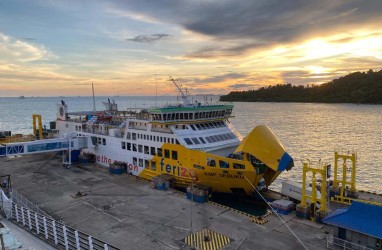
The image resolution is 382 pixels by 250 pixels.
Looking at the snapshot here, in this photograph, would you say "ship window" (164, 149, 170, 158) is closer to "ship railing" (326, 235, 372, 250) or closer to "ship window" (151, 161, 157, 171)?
"ship window" (151, 161, 157, 171)

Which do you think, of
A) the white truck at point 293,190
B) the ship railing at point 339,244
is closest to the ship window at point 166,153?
the white truck at point 293,190

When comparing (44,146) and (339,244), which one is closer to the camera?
(339,244)

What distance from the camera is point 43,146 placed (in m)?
31.8

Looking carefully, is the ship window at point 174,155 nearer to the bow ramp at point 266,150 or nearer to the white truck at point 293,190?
the bow ramp at point 266,150

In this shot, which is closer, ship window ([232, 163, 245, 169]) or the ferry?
ship window ([232, 163, 245, 169])

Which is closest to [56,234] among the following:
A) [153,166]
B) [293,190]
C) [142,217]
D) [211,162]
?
[142,217]

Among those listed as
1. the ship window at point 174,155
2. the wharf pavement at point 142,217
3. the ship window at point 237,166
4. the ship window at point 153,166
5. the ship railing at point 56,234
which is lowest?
the wharf pavement at point 142,217

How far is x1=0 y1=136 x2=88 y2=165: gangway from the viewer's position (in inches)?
1174

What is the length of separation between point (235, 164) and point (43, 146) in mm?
21042

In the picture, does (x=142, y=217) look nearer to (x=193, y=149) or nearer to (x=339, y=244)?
(x=193, y=149)

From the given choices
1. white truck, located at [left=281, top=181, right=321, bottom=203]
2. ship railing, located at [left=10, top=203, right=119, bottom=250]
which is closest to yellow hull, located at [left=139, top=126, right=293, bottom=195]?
white truck, located at [left=281, top=181, right=321, bottom=203]

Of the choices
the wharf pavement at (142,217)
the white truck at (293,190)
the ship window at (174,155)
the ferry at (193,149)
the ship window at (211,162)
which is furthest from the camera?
the ship window at (174,155)

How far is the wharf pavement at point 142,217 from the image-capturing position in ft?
51.9

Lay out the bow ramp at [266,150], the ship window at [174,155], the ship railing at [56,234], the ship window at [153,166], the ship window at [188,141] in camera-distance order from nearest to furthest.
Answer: the ship railing at [56,234] < the bow ramp at [266,150] < the ship window at [188,141] < the ship window at [174,155] < the ship window at [153,166]
